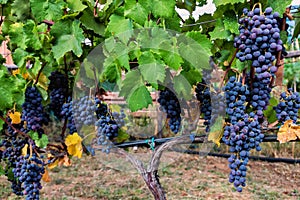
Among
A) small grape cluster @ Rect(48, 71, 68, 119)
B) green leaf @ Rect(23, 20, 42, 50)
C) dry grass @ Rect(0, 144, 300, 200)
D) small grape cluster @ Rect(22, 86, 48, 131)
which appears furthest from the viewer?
dry grass @ Rect(0, 144, 300, 200)

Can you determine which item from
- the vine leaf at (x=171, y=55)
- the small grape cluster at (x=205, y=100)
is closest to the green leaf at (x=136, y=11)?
the vine leaf at (x=171, y=55)

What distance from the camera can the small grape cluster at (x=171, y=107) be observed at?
1.76 metres

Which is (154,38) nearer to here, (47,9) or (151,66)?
(151,66)

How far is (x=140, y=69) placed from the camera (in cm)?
135

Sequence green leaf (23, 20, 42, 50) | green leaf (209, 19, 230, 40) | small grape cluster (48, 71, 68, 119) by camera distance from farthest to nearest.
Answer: small grape cluster (48, 71, 68, 119)
green leaf (23, 20, 42, 50)
green leaf (209, 19, 230, 40)

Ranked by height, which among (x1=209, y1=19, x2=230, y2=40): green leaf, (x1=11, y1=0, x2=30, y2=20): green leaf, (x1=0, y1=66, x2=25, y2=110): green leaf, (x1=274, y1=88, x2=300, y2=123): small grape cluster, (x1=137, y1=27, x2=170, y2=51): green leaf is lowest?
(x1=274, y1=88, x2=300, y2=123): small grape cluster

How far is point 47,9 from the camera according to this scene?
1583mm

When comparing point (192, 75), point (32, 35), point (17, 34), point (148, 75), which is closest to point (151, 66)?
point (148, 75)

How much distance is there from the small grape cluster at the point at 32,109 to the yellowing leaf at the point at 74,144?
167mm

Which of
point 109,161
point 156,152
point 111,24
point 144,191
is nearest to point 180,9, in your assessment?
point 111,24

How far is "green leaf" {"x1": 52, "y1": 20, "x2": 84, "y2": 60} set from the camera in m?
1.59

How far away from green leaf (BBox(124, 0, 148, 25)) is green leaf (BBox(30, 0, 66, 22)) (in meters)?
0.36

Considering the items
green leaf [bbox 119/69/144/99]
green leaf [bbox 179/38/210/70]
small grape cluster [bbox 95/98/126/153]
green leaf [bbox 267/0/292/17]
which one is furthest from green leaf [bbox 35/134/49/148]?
green leaf [bbox 267/0/292/17]

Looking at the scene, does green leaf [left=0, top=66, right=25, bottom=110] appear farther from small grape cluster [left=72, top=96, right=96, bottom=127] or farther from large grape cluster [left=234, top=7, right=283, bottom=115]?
large grape cluster [left=234, top=7, right=283, bottom=115]
